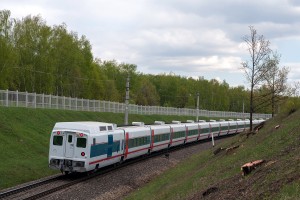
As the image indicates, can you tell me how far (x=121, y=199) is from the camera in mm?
19891

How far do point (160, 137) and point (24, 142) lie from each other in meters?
12.2

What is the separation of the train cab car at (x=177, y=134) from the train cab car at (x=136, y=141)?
7.88m

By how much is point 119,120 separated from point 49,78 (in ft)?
46.0

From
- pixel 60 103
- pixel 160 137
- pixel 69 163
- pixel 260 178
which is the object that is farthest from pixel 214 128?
pixel 260 178

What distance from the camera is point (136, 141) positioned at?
32562mm

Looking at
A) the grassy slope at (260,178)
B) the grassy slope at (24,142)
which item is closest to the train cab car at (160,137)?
the grassy slope at (24,142)

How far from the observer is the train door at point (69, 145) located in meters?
24.3

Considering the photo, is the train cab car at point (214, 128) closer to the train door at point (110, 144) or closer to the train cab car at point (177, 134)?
the train cab car at point (177, 134)

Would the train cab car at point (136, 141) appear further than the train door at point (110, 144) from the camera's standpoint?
Yes

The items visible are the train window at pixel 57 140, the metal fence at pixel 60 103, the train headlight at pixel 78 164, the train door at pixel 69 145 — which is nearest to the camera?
the train headlight at pixel 78 164

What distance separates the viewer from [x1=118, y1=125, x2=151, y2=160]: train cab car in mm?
30391

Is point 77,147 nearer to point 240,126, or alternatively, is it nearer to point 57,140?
point 57,140

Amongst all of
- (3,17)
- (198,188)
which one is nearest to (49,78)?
(3,17)

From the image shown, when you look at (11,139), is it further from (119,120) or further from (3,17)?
(3,17)
